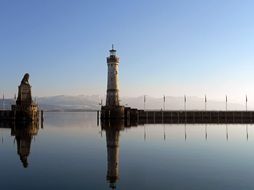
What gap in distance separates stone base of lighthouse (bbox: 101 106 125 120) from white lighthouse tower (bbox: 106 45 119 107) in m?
1.41

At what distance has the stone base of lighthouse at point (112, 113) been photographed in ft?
325

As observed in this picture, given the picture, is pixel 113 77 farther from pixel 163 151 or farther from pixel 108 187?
pixel 108 187

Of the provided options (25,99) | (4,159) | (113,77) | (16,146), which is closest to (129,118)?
(113,77)

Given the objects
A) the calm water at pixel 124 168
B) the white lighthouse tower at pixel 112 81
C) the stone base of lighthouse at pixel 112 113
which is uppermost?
the white lighthouse tower at pixel 112 81

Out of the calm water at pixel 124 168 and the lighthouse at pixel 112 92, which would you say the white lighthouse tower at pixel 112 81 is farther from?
the calm water at pixel 124 168

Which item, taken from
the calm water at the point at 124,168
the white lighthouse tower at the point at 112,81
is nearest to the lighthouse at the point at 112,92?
the white lighthouse tower at the point at 112,81

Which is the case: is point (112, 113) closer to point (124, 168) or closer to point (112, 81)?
point (112, 81)

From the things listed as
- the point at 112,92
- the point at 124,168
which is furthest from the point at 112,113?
the point at 124,168

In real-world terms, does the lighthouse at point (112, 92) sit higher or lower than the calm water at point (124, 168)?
higher

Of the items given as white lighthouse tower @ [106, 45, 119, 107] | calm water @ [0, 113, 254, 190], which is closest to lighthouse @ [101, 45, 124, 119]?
white lighthouse tower @ [106, 45, 119, 107]

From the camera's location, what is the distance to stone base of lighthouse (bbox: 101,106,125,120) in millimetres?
99169

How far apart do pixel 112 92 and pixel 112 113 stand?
6.36m

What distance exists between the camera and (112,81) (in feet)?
316

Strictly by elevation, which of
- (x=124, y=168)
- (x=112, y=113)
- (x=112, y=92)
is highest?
(x=112, y=92)
